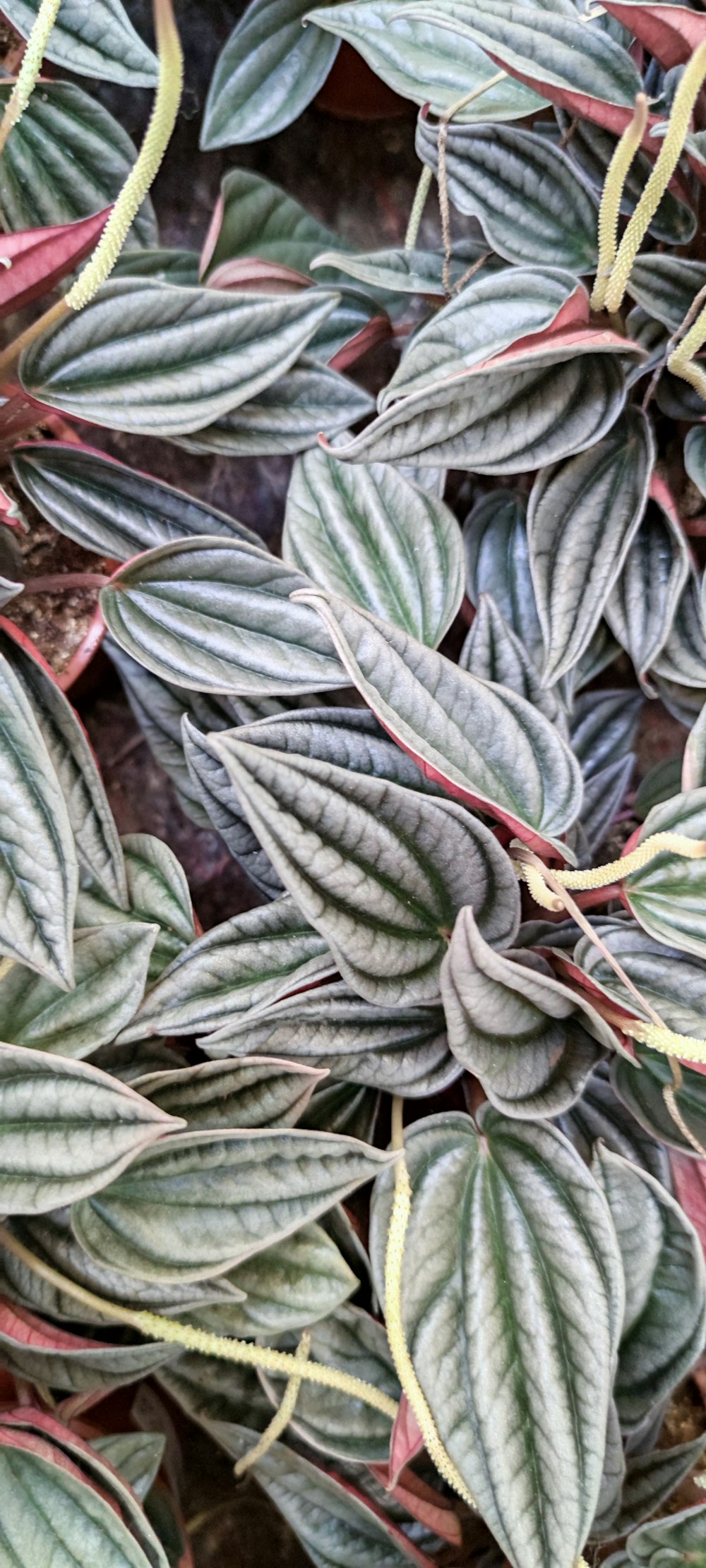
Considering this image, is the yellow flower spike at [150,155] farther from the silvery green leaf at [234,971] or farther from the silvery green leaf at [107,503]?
the silvery green leaf at [234,971]

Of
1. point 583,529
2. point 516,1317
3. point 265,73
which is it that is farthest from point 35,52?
point 516,1317

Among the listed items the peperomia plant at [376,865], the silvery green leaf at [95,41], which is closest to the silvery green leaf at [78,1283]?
the peperomia plant at [376,865]

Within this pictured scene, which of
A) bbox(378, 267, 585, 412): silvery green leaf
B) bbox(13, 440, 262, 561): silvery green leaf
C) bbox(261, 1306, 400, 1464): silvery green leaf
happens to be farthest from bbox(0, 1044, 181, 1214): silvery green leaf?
bbox(378, 267, 585, 412): silvery green leaf

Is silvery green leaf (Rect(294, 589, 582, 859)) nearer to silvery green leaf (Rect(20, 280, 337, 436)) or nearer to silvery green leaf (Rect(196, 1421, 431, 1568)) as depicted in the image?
silvery green leaf (Rect(20, 280, 337, 436))

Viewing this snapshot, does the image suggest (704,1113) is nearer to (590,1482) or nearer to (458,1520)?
(590,1482)

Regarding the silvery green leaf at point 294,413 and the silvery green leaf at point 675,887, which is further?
the silvery green leaf at point 294,413

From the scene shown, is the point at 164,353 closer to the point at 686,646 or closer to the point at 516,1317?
the point at 686,646

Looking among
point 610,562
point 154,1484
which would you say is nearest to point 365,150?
point 610,562

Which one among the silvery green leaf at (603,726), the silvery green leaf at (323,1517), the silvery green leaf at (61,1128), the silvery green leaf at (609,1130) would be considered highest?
the silvery green leaf at (603,726)
